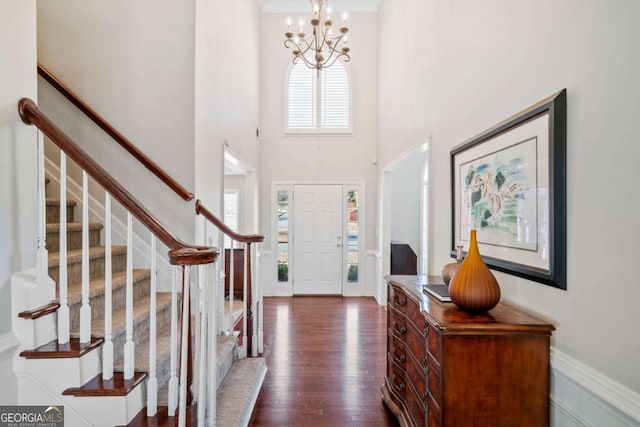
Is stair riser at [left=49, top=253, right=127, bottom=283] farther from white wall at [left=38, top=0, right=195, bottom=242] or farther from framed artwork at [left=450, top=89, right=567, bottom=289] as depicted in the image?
framed artwork at [left=450, top=89, right=567, bottom=289]

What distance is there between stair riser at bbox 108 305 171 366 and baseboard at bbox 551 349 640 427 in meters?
2.09

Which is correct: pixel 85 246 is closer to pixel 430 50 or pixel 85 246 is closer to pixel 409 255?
pixel 430 50

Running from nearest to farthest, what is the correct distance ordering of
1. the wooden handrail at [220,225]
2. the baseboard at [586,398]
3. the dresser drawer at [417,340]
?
the baseboard at [586,398], the dresser drawer at [417,340], the wooden handrail at [220,225]

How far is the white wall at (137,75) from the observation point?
7.96ft

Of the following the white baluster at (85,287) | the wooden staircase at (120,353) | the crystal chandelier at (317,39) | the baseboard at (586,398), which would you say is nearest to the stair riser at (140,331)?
the wooden staircase at (120,353)

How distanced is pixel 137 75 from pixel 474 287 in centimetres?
283

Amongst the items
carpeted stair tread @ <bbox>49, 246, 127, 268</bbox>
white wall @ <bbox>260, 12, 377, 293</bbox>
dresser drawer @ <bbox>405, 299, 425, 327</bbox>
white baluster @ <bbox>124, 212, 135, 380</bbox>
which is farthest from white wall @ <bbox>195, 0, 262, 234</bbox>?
dresser drawer @ <bbox>405, 299, 425, 327</bbox>

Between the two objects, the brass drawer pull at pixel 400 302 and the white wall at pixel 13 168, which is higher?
the white wall at pixel 13 168

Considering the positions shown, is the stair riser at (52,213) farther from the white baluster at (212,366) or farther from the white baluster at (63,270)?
the white baluster at (212,366)

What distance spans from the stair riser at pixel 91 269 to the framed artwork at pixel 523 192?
8.25 ft

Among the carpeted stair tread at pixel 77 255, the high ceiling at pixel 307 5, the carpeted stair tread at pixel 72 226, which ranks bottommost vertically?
the carpeted stair tread at pixel 77 255

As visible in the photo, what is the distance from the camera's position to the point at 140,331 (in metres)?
1.88

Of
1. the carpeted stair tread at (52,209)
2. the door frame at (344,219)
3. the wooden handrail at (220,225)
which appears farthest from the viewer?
the door frame at (344,219)

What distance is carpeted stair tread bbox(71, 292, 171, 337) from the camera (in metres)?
1.64
